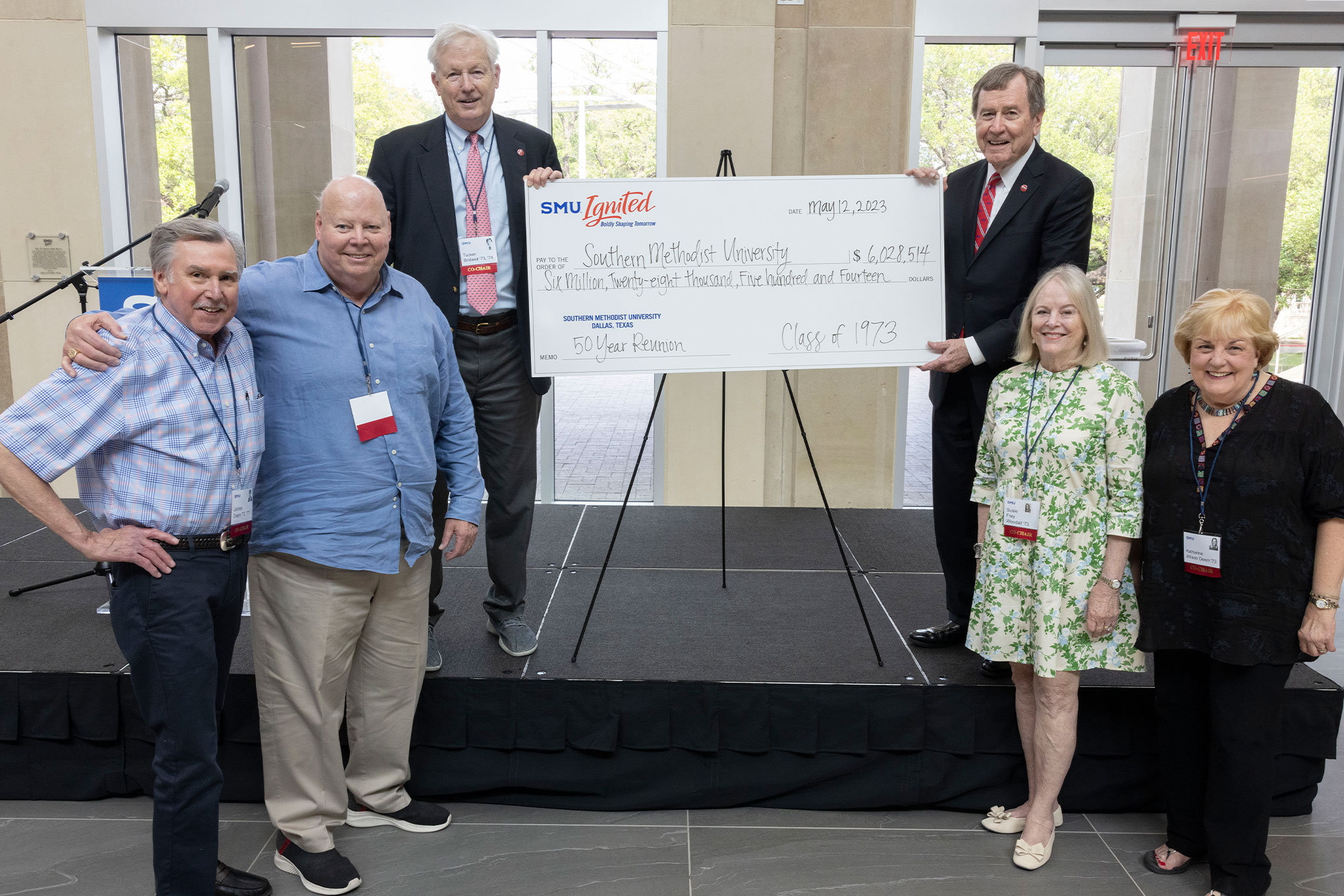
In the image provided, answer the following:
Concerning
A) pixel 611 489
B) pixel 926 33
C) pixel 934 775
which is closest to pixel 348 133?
pixel 611 489

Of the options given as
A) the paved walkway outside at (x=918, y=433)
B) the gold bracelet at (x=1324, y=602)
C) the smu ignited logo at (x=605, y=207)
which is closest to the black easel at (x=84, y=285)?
the smu ignited logo at (x=605, y=207)

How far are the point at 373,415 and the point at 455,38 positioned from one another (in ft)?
3.44

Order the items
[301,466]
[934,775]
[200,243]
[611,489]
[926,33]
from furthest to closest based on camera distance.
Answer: [611,489]
[926,33]
[934,775]
[301,466]
[200,243]

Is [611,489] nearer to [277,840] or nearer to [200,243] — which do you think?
[277,840]

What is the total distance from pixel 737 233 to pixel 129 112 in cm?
378

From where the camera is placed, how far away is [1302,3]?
4.76 m

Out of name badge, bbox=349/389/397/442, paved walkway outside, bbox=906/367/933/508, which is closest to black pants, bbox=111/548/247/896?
name badge, bbox=349/389/397/442

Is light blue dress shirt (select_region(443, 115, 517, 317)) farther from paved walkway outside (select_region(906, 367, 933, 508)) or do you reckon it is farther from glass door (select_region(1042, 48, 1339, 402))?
glass door (select_region(1042, 48, 1339, 402))

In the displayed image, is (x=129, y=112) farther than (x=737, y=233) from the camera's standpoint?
Yes

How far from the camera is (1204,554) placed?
208 cm

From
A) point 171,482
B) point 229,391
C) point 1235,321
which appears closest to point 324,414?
point 229,391

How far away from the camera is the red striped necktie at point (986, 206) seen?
2715mm

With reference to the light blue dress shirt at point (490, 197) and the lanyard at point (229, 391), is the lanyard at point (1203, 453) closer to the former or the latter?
the light blue dress shirt at point (490, 197)

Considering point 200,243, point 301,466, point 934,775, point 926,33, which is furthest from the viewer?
point 926,33
